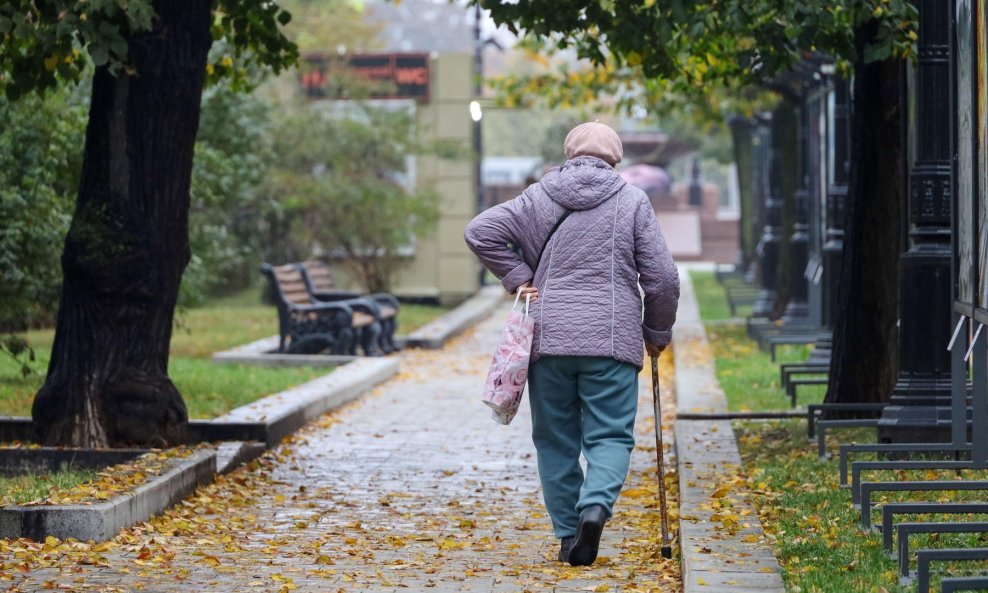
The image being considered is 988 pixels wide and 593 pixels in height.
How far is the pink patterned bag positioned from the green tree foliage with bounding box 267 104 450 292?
17809 mm

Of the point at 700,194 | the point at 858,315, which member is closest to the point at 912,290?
the point at 858,315

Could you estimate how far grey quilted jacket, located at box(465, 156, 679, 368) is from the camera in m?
6.86

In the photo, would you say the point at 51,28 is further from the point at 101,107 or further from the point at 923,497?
the point at 923,497

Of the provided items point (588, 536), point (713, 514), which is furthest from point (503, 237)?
point (713, 514)

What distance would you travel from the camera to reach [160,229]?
9812 mm

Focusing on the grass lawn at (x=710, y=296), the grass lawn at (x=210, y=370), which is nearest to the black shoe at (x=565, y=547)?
the grass lawn at (x=210, y=370)

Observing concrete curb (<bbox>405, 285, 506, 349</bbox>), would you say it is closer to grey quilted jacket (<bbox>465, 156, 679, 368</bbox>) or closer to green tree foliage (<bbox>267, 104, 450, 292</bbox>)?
green tree foliage (<bbox>267, 104, 450, 292</bbox>)

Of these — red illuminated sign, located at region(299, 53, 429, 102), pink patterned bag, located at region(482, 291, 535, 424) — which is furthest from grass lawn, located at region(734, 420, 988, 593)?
red illuminated sign, located at region(299, 53, 429, 102)

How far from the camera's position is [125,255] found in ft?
31.7

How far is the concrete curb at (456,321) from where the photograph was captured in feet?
65.3

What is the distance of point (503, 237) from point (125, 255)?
11.1 ft

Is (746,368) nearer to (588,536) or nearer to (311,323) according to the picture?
(311,323)

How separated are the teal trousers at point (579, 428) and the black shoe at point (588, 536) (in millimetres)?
35

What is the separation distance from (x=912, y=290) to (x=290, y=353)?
9.11 meters
